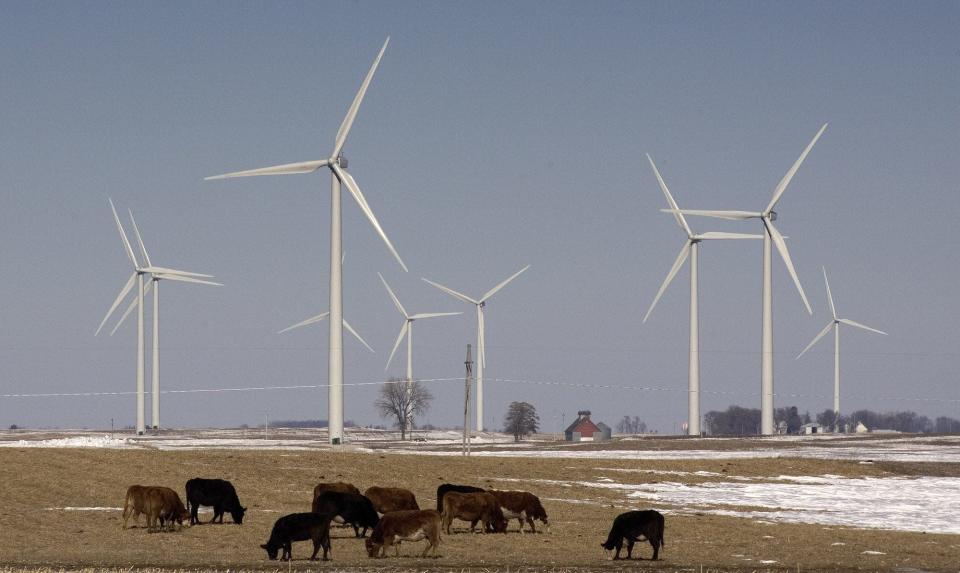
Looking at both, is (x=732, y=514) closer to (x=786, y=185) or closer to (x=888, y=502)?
(x=888, y=502)

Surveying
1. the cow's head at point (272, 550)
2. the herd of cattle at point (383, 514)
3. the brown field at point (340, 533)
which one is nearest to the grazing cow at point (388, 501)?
the herd of cattle at point (383, 514)

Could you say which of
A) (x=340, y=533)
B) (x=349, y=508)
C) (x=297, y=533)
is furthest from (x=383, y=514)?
(x=297, y=533)

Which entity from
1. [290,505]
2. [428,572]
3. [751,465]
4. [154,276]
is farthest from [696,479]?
[154,276]

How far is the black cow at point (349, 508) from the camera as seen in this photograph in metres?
33.5

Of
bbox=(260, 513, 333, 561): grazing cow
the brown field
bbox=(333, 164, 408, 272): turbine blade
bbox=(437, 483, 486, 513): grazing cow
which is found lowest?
the brown field

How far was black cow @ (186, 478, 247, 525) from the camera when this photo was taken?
119ft

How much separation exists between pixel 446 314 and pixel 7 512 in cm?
12420

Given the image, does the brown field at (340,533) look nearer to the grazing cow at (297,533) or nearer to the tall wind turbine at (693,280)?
the grazing cow at (297,533)

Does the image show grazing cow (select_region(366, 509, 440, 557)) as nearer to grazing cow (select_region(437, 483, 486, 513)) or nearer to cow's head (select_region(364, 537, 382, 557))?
cow's head (select_region(364, 537, 382, 557))

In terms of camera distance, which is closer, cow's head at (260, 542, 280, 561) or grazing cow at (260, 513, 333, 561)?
cow's head at (260, 542, 280, 561)

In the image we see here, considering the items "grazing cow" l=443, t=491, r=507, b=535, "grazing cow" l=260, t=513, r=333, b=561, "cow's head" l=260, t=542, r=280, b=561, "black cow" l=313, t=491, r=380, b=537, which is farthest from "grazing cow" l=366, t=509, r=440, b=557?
"grazing cow" l=443, t=491, r=507, b=535

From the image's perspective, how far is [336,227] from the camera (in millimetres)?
83500

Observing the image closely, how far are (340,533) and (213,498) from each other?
366 centimetres

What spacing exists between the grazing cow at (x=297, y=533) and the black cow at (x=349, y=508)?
10.7 ft
